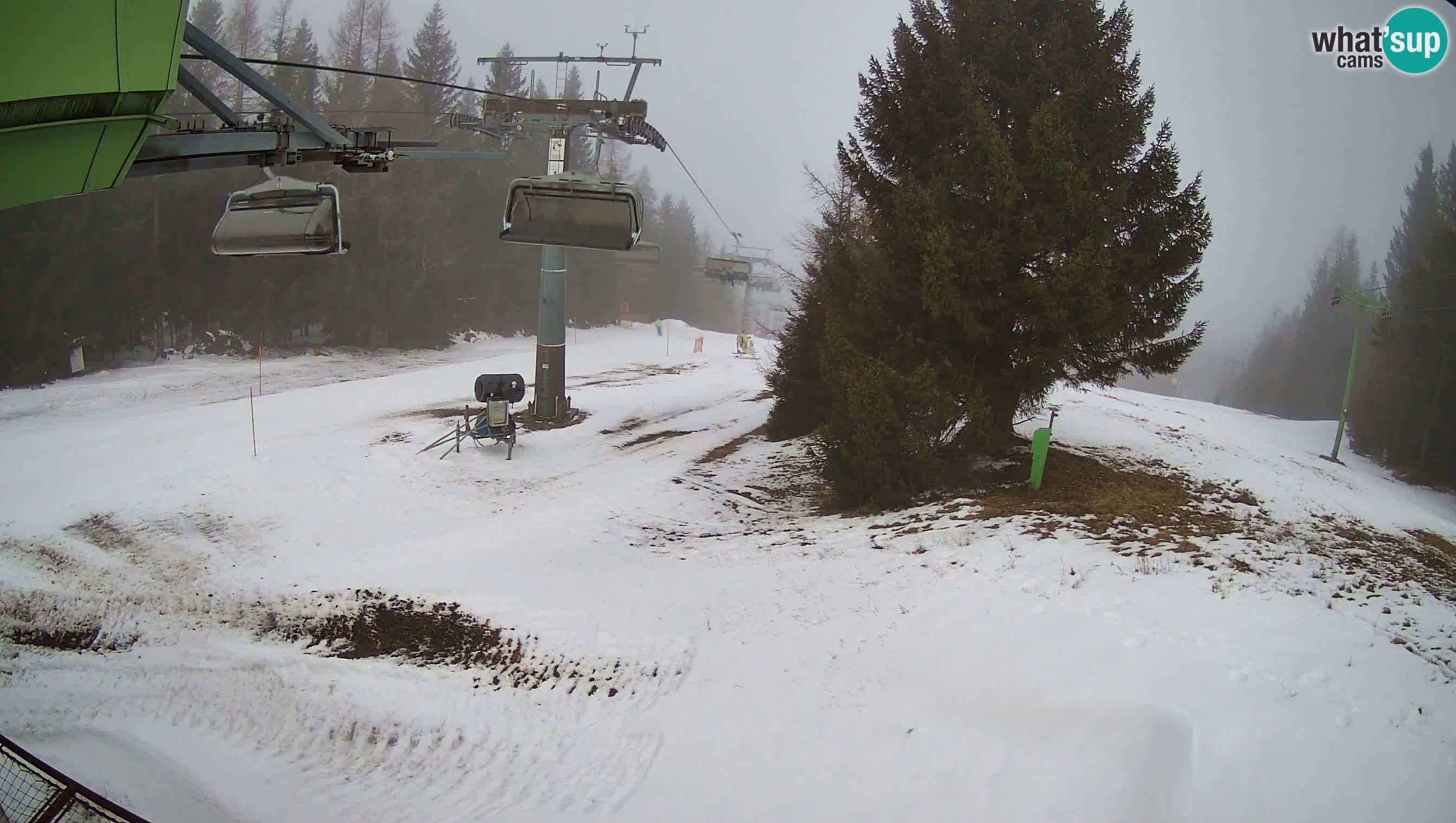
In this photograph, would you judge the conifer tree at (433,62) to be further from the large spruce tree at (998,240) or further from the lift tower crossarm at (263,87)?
the lift tower crossarm at (263,87)

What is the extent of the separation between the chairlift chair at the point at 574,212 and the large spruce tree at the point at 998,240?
130 inches

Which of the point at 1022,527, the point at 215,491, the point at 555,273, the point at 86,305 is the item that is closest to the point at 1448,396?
the point at 1022,527

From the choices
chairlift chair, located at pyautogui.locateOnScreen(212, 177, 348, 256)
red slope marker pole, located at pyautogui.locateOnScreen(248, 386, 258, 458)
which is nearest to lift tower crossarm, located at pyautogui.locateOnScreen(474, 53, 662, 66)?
red slope marker pole, located at pyautogui.locateOnScreen(248, 386, 258, 458)

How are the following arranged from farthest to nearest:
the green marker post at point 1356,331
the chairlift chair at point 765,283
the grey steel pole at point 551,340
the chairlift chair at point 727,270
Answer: the chairlift chair at point 765,283 → the chairlift chair at point 727,270 → the green marker post at point 1356,331 → the grey steel pole at point 551,340

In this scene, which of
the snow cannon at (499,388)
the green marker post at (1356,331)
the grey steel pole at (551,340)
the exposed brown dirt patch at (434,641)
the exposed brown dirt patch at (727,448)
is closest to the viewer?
the exposed brown dirt patch at (434,641)

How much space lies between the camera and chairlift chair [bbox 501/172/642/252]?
8750 mm

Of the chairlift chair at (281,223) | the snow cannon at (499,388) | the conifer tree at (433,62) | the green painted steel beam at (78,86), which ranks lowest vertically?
the snow cannon at (499,388)

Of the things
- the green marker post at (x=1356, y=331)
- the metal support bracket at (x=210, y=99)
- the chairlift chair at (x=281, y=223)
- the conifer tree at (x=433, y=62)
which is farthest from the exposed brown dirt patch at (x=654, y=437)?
the conifer tree at (x=433, y=62)

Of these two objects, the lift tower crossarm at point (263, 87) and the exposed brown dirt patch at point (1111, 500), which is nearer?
the lift tower crossarm at point (263, 87)

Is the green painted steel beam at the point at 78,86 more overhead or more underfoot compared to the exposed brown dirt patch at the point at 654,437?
more overhead

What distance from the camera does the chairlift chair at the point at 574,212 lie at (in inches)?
344

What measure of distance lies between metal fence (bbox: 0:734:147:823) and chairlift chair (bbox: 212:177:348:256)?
3901 mm

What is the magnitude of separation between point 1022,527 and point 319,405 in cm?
1826

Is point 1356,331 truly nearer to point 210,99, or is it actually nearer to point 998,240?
point 998,240
